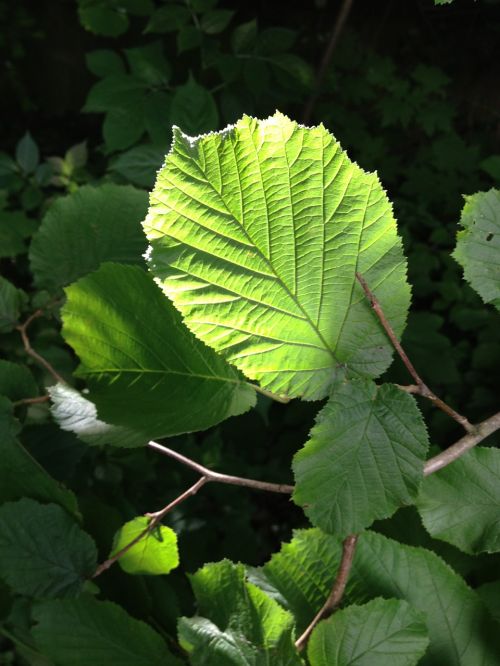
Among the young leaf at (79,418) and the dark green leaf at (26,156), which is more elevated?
the dark green leaf at (26,156)

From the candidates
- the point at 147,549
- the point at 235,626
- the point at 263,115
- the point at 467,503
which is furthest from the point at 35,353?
the point at 263,115

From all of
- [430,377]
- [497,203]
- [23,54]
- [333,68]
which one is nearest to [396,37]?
[333,68]

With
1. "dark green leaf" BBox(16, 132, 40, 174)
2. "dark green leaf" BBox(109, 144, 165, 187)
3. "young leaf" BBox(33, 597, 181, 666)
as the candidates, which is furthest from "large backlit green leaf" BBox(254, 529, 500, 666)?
"dark green leaf" BBox(16, 132, 40, 174)

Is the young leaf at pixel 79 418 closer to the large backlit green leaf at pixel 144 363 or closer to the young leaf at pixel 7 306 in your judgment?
the large backlit green leaf at pixel 144 363

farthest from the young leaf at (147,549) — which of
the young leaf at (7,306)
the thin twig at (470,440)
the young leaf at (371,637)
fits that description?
the young leaf at (7,306)

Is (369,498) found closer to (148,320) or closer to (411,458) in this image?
(411,458)

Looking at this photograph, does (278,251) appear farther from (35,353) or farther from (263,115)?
(263,115)
